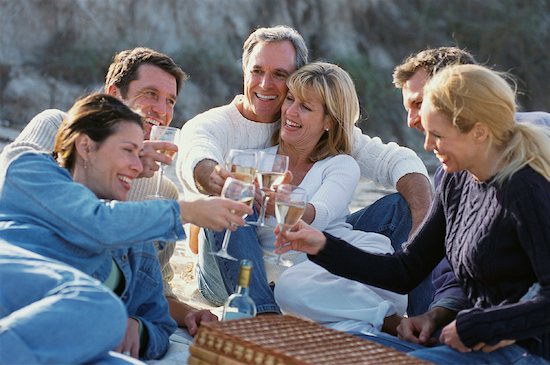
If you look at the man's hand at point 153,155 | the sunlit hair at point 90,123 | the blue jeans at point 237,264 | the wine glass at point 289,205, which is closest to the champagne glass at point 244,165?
the wine glass at point 289,205

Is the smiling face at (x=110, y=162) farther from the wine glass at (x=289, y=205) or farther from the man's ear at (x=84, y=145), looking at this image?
the wine glass at (x=289, y=205)

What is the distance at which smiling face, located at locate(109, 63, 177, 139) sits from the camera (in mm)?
5445

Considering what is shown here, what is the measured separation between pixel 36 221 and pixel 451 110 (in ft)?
5.23

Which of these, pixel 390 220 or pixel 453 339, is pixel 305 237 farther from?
pixel 390 220

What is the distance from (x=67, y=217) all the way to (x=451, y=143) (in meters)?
1.45

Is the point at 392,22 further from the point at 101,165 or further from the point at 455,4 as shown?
the point at 101,165

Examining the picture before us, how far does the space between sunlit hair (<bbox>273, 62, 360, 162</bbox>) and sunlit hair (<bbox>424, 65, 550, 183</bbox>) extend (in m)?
1.60

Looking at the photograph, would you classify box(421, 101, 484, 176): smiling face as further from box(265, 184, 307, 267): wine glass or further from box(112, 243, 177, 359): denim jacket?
box(112, 243, 177, 359): denim jacket

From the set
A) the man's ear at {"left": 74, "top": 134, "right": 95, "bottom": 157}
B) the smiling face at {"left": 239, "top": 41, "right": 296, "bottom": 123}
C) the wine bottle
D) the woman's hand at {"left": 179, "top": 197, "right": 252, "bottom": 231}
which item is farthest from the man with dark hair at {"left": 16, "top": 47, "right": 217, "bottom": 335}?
the woman's hand at {"left": 179, "top": 197, "right": 252, "bottom": 231}

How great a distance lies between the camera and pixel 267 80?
5.66 meters

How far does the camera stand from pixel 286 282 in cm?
498

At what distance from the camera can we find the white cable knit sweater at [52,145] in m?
4.75

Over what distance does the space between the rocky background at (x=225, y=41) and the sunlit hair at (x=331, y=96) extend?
789cm

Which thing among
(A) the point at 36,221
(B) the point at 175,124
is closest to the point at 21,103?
(B) the point at 175,124
